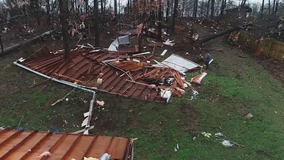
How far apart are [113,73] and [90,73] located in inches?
53.2

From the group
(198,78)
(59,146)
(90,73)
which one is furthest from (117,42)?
(59,146)

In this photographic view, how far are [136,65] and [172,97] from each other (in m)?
3.90

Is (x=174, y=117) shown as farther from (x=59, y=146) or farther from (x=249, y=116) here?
(x=59, y=146)

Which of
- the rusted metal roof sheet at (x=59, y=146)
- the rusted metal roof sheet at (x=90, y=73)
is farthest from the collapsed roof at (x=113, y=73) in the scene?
the rusted metal roof sheet at (x=59, y=146)

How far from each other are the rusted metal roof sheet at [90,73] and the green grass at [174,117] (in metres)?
0.54

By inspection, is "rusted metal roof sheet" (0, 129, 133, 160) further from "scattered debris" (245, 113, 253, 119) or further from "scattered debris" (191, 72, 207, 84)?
"scattered debris" (191, 72, 207, 84)

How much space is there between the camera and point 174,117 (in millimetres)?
9406

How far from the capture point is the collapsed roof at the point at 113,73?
11031 mm

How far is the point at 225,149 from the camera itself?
7.92 m

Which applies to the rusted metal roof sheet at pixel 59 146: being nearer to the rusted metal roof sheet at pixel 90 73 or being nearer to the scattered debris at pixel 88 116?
the scattered debris at pixel 88 116

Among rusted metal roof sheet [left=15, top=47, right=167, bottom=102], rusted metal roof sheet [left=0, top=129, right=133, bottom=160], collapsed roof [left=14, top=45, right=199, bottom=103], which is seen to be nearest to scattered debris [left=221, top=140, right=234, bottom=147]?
collapsed roof [left=14, top=45, right=199, bottom=103]

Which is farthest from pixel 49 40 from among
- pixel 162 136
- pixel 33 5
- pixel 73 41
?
pixel 162 136

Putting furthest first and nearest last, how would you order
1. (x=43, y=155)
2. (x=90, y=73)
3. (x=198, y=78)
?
(x=198, y=78), (x=90, y=73), (x=43, y=155)

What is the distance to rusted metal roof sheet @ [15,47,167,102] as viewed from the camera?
11.0m
